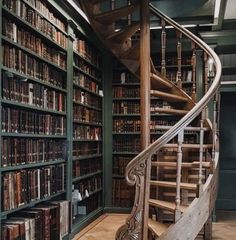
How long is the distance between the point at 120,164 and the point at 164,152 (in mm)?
1471

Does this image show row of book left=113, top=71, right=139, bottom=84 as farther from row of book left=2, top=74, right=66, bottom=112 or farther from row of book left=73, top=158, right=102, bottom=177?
row of book left=2, top=74, right=66, bottom=112

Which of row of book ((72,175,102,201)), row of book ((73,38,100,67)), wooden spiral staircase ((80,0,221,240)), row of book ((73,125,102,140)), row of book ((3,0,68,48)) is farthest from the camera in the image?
row of book ((73,38,100,67))

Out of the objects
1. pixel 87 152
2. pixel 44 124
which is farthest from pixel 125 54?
pixel 87 152

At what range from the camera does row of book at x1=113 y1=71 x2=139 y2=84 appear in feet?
18.5

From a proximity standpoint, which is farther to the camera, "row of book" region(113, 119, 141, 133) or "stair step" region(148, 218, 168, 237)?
"row of book" region(113, 119, 141, 133)

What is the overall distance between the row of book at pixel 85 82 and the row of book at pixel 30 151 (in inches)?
36.8

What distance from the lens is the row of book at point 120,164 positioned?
18.3ft

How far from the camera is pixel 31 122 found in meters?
3.33

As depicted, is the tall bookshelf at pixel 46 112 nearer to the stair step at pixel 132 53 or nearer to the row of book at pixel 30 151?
the row of book at pixel 30 151

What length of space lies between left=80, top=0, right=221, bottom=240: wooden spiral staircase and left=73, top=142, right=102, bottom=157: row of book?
106 cm

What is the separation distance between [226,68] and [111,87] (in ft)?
6.27

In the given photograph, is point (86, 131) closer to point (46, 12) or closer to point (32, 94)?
point (32, 94)

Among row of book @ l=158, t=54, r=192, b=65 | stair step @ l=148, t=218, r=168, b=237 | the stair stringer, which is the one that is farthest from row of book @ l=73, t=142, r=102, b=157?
the stair stringer

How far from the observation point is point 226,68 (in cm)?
586
